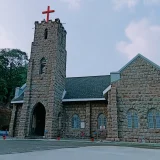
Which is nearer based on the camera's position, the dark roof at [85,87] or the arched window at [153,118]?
the arched window at [153,118]

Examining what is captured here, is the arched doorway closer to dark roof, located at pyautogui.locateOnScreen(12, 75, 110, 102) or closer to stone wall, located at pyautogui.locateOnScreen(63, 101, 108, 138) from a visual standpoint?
dark roof, located at pyautogui.locateOnScreen(12, 75, 110, 102)

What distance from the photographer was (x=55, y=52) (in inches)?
810

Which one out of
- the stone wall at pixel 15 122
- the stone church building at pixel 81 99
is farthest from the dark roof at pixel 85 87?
the stone wall at pixel 15 122

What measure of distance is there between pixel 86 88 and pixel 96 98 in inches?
124

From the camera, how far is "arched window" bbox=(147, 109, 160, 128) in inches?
571

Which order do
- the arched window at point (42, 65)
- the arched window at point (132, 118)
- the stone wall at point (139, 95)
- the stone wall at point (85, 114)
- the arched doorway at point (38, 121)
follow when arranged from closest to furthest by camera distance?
the stone wall at point (139, 95) → the arched window at point (132, 118) → the stone wall at point (85, 114) → the arched doorway at point (38, 121) → the arched window at point (42, 65)

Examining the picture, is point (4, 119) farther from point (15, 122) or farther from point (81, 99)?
point (81, 99)

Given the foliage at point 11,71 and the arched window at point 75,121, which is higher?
the foliage at point 11,71

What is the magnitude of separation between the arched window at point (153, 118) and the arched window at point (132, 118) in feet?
3.40

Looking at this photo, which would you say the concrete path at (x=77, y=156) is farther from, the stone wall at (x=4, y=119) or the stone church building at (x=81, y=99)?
the stone wall at (x=4, y=119)

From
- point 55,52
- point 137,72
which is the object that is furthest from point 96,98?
point 55,52

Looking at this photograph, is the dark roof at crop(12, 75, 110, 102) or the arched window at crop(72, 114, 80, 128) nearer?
the arched window at crop(72, 114, 80, 128)

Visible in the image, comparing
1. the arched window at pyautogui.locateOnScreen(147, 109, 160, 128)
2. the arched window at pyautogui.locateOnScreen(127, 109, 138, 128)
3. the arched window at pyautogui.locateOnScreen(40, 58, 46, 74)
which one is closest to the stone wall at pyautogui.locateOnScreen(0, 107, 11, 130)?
the arched window at pyautogui.locateOnScreen(40, 58, 46, 74)

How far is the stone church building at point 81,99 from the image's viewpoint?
14828mm
